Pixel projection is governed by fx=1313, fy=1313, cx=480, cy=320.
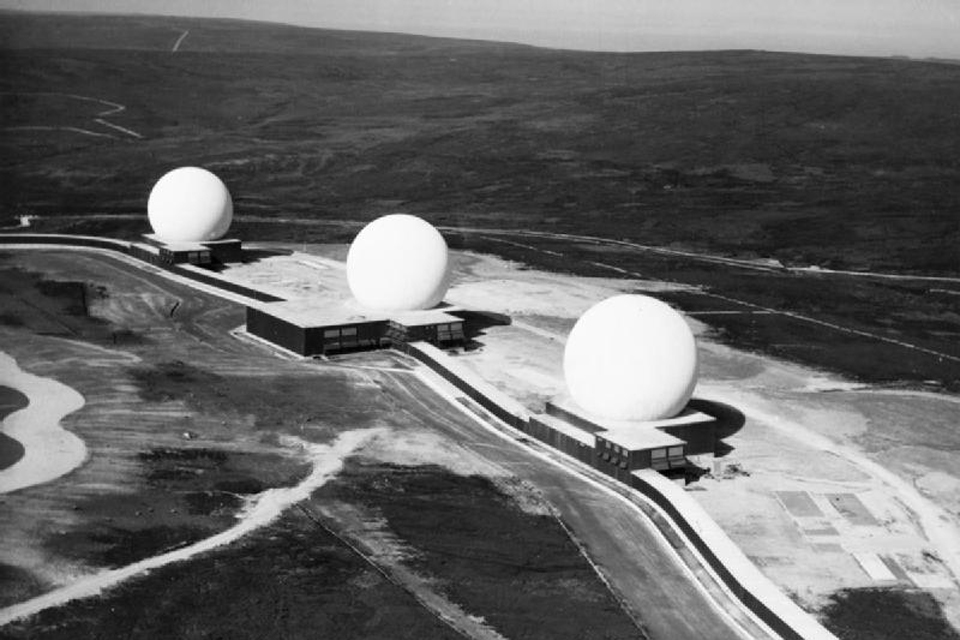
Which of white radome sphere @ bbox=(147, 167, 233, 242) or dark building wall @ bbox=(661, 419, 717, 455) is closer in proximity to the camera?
dark building wall @ bbox=(661, 419, 717, 455)

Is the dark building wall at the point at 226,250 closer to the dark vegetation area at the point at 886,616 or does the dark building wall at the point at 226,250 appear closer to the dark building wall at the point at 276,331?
the dark building wall at the point at 276,331

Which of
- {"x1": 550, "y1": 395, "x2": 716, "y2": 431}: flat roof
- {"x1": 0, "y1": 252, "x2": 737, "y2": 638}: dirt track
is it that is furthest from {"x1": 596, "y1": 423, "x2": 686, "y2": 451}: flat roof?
{"x1": 0, "y1": 252, "x2": 737, "y2": 638}: dirt track

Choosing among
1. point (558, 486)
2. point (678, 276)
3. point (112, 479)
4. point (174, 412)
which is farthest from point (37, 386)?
point (678, 276)

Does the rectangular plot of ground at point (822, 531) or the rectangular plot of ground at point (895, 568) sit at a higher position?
the rectangular plot of ground at point (822, 531)

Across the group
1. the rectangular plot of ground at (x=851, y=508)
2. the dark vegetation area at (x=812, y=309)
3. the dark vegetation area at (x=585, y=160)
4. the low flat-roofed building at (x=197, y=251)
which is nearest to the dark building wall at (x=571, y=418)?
the rectangular plot of ground at (x=851, y=508)

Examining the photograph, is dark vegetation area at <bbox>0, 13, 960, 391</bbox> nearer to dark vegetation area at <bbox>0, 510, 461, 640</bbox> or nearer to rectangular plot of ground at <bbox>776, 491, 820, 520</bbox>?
rectangular plot of ground at <bbox>776, 491, 820, 520</bbox>

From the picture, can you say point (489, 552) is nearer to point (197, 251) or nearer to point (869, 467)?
point (869, 467)
